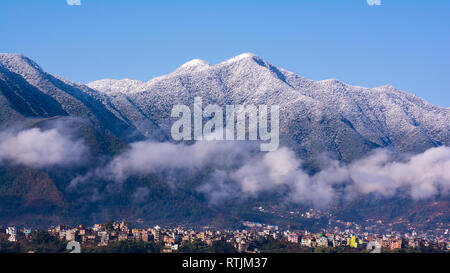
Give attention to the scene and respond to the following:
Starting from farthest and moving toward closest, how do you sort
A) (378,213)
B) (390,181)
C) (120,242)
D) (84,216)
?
(390,181)
(378,213)
(84,216)
(120,242)

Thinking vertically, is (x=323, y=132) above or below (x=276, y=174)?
above

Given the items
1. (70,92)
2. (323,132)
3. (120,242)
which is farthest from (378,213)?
(120,242)

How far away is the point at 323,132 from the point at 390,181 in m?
21.7

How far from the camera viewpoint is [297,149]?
599 ft
